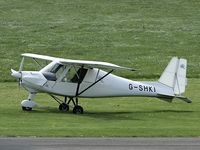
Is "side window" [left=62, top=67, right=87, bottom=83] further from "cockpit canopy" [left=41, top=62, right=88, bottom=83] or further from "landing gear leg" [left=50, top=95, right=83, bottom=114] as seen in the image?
"landing gear leg" [left=50, top=95, right=83, bottom=114]

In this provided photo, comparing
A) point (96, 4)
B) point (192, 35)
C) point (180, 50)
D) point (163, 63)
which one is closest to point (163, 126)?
point (163, 63)

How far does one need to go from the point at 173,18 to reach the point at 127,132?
46.9 meters

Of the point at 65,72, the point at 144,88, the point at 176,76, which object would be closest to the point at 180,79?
the point at 176,76

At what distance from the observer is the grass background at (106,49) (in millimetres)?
22297

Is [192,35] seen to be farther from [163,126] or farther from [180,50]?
[163,126]

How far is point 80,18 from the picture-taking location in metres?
65.2

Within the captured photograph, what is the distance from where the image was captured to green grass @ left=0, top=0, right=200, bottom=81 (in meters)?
49.7
